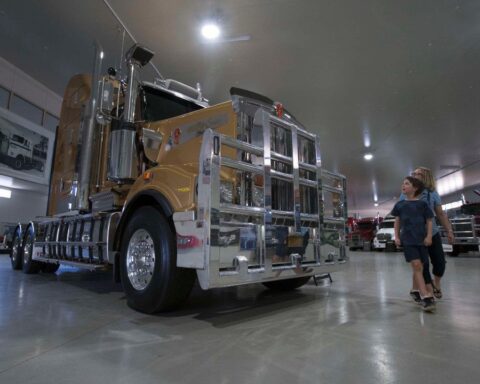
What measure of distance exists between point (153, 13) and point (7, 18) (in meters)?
3.68

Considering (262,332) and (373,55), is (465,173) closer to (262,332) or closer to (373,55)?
(373,55)

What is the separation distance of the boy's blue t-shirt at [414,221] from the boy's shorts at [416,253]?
0.17 feet

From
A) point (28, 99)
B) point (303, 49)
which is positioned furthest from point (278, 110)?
point (28, 99)

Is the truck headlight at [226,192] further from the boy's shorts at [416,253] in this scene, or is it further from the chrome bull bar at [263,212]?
the boy's shorts at [416,253]

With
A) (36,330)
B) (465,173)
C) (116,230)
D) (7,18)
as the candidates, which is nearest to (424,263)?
(116,230)

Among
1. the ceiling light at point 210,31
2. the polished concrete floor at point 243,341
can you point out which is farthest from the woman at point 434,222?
the ceiling light at point 210,31

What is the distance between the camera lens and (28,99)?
11.2m

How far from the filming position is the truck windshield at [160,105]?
4.19 m

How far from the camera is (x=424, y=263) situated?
3.54 metres

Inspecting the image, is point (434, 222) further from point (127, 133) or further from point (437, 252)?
point (127, 133)

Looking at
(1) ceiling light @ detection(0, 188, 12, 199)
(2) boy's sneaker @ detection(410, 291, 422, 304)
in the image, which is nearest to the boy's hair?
(2) boy's sneaker @ detection(410, 291, 422, 304)

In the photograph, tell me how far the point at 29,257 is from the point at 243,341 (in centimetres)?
586

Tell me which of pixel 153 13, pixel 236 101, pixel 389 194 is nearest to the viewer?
pixel 236 101

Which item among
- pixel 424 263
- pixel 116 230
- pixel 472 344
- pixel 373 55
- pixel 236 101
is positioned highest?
pixel 373 55
